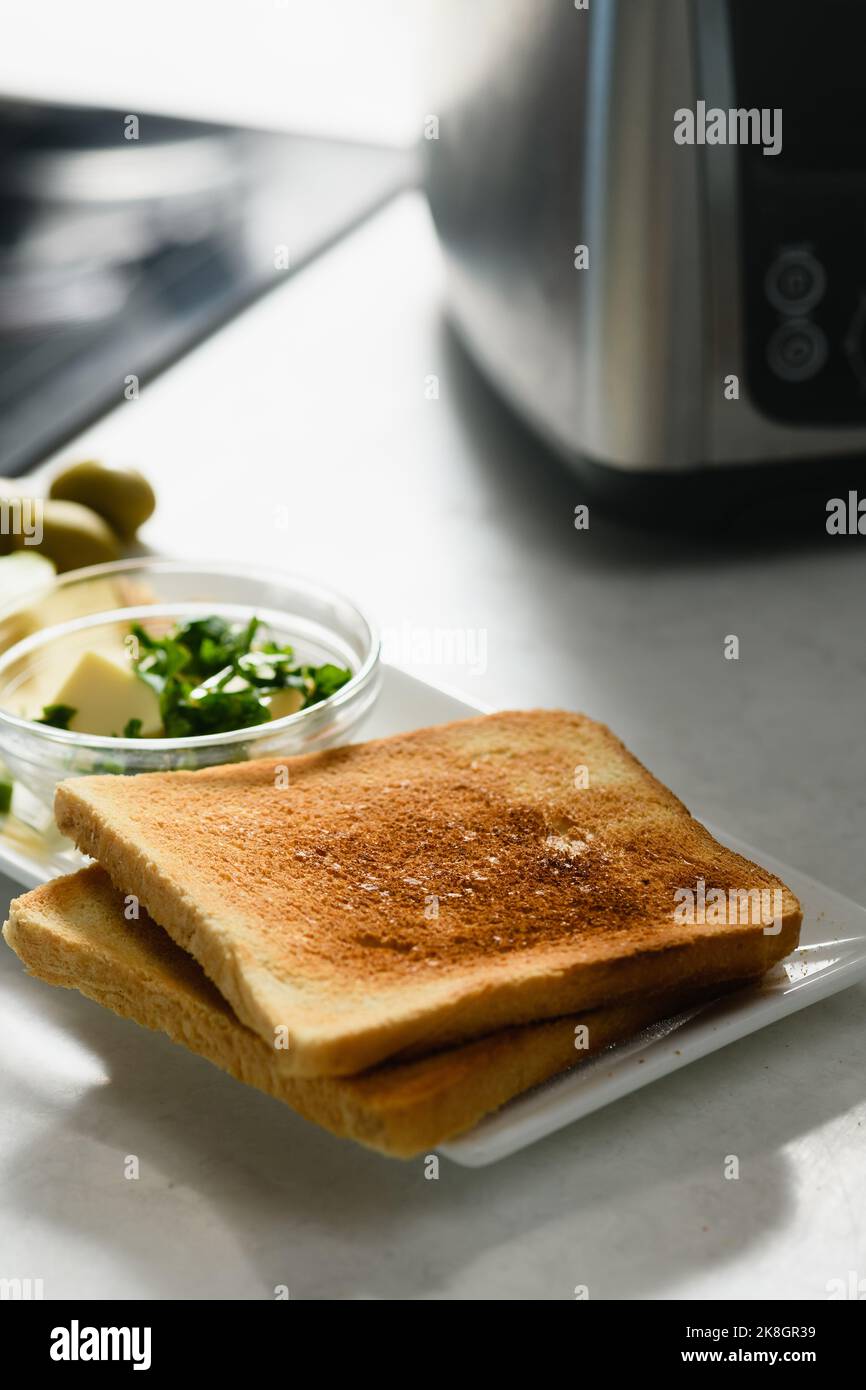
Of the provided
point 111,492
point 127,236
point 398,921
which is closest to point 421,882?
point 398,921

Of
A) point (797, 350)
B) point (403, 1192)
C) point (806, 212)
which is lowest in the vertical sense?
point (403, 1192)

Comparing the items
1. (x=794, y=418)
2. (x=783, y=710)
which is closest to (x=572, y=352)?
(x=794, y=418)

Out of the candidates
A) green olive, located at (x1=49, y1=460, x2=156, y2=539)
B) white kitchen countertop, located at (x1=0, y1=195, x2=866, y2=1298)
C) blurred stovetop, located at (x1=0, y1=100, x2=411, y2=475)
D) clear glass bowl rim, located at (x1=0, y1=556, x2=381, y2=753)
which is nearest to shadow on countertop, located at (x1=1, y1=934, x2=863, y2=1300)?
white kitchen countertop, located at (x1=0, y1=195, x2=866, y2=1298)

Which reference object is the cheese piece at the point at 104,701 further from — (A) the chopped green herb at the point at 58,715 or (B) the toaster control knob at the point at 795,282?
(B) the toaster control knob at the point at 795,282

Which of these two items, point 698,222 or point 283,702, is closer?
point 283,702

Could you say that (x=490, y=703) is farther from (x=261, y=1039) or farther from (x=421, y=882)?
(x=261, y=1039)

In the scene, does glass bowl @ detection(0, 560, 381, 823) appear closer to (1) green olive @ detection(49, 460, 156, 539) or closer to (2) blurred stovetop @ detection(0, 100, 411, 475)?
(1) green olive @ detection(49, 460, 156, 539)

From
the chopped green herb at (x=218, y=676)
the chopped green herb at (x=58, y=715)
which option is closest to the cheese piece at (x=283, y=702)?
the chopped green herb at (x=218, y=676)
